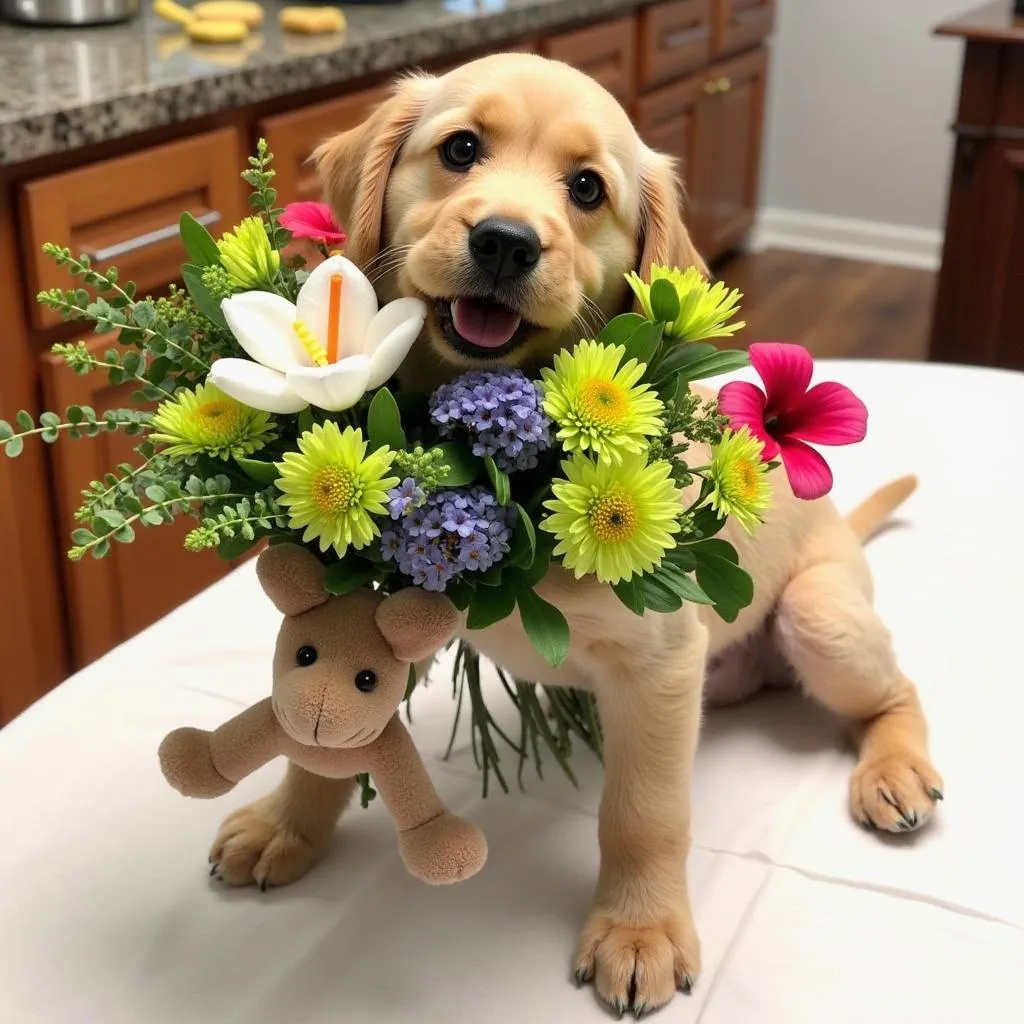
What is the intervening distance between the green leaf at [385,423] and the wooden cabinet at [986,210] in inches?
84.0

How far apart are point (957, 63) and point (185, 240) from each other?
12.4 ft

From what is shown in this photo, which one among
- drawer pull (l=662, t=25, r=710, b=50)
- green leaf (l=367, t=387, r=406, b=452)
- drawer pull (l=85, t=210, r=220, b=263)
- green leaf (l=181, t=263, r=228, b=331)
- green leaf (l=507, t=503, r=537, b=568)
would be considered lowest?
drawer pull (l=85, t=210, r=220, b=263)

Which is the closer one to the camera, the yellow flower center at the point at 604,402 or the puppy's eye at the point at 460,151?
the yellow flower center at the point at 604,402

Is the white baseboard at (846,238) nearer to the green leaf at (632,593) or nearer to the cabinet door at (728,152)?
the cabinet door at (728,152)

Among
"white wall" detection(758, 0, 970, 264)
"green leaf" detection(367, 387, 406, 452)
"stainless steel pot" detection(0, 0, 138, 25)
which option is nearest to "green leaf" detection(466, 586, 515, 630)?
"green leaf" detection(367, 387, 406, 452)

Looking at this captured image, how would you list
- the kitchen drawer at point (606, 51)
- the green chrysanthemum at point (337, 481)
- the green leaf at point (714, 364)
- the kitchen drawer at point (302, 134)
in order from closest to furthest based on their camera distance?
the green chrysanthemum at point (337, 481) < the green leaf at point (714, 364) < the kitchen drawer at point (302, 134) < the kitchen drawer at point (606, 51)

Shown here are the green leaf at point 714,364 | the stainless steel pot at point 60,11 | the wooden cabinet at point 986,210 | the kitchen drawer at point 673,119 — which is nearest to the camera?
the green leaf at point 714,364

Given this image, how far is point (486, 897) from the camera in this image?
0.90 metres

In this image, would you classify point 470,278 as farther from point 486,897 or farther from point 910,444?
point 910,444

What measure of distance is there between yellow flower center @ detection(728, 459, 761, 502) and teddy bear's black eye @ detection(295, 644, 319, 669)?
255 mm

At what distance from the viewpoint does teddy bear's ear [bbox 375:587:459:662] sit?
27.7 inches

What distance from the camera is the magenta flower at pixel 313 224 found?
0.82 metres

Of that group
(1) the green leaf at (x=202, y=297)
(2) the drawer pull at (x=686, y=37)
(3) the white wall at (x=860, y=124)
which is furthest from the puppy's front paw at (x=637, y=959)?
(3) the white wall at (x=860, y=124)

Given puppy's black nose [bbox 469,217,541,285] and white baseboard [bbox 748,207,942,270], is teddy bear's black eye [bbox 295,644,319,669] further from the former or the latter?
white baseboard [bbox 748,207,942,270]
